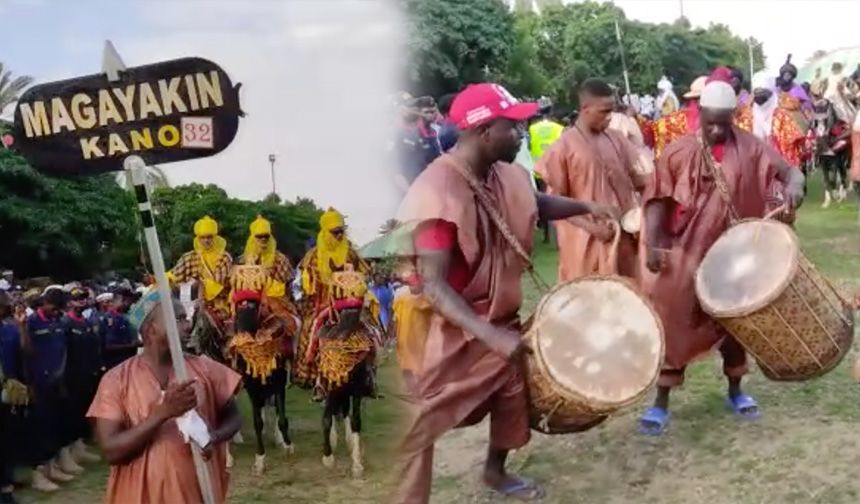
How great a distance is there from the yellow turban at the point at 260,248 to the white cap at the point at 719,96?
10.9 feet

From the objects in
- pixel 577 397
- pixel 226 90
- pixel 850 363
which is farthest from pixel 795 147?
pixel 226 90

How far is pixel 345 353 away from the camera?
7316 mm

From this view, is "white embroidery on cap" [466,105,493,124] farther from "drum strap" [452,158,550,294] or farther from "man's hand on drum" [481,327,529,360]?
"man's hand on drum" [481,327,529,360]

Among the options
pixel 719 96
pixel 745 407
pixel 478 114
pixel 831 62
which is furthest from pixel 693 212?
pixel 831 62

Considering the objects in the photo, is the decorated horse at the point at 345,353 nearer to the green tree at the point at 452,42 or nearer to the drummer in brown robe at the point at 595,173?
the green tree at the point at 452,42

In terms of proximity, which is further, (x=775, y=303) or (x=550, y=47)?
(x=550, y=47)

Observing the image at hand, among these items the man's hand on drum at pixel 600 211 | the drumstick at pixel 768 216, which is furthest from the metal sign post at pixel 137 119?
the drumstick at pixel 768 216

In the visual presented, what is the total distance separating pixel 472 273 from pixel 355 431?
302cm

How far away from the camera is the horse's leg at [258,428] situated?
7390mm

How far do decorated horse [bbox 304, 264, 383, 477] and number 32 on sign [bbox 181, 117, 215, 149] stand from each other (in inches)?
146

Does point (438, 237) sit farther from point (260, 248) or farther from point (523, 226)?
point (260, 248)

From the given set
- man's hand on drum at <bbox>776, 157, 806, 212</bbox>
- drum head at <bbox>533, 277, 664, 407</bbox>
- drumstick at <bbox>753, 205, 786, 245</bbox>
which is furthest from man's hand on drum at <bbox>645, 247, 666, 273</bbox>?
drum head at <bbox>533, 277, 664, 407</bbox>

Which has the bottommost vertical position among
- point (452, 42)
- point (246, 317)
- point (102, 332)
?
point (102, 332)

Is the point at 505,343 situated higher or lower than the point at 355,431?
higher
